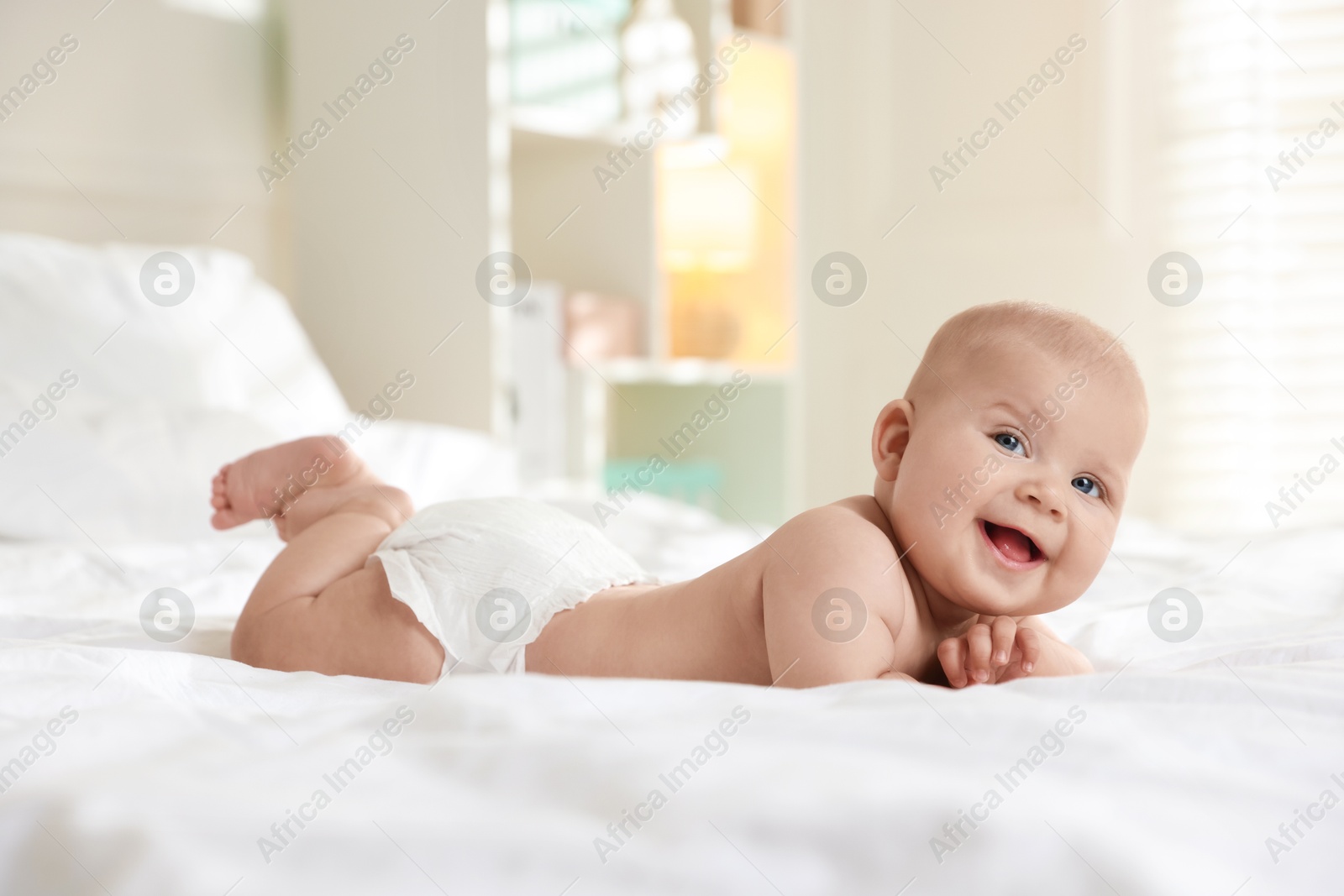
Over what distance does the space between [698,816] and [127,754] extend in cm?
27

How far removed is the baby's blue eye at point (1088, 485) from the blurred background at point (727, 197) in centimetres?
155

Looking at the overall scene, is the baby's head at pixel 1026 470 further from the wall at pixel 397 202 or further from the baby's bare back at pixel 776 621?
the wall at pixel 397 202

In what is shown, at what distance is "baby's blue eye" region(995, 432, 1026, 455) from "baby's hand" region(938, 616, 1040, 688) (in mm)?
114

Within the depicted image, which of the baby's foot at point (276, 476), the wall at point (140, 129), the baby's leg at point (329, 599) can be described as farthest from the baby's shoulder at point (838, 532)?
the wall at point (140, 129)

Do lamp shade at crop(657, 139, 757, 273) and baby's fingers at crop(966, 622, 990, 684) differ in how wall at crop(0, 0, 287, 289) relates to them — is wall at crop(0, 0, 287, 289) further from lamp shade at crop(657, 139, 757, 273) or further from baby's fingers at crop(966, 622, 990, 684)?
baby's fingers at crop(966, 622, 990, 684)

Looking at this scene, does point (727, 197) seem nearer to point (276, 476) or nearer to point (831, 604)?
point (276, 476)

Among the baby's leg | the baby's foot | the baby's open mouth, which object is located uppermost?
the baby's open mouth

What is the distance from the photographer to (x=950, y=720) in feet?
1.72

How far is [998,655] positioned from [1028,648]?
0.07 feet

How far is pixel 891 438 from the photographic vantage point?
833 millimetres

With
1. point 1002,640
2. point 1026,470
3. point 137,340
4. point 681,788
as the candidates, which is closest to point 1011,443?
point 1026,470

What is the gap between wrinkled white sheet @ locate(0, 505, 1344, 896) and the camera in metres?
0.45

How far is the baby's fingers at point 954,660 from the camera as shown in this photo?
735 mm

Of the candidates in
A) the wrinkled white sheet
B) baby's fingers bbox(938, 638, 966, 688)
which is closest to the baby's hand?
baby's fingers bbox(938, 638, 966, 688)
